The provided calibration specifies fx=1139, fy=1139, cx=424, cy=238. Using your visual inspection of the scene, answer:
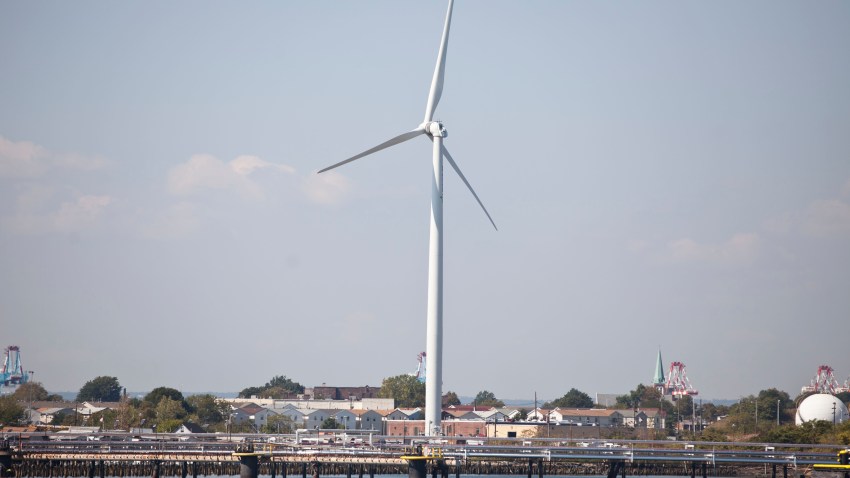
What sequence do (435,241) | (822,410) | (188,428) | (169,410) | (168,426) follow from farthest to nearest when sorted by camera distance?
(169,410), (822,410), (188,428), (168,426), (435,241)

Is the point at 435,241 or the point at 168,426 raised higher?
the point at 435,241

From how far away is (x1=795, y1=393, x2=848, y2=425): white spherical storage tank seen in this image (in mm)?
172875

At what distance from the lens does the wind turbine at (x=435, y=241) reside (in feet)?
289

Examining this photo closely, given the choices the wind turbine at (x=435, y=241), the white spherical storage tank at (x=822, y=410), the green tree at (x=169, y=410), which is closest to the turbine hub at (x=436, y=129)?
the wind turbine at (x=435, y=241)

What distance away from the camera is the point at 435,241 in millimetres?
90625

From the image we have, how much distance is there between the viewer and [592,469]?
5842 inches

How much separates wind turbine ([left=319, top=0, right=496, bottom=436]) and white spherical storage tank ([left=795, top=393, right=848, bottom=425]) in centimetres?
9719

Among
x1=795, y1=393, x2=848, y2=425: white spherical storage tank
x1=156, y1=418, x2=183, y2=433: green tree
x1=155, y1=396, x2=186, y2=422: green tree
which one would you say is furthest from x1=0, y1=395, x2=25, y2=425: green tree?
x1=795, y1=393, x2=848, y2=425: white spherical storage tank

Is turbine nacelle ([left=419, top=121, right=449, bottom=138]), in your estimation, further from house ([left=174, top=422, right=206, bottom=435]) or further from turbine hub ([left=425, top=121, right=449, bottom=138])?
house ([left=174, top=422, right=206, bottom=435])

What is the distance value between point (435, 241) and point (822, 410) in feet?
348

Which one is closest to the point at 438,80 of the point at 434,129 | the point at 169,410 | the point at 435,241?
the point at 434,129

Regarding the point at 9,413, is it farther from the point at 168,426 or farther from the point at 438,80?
the point at 438,80

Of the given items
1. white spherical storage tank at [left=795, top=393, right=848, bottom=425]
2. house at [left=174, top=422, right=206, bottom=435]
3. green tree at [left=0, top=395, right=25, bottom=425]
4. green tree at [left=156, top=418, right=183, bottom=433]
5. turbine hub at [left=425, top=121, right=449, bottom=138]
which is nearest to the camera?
turbine hub at [left=425, top=121, right=449, bottom=138]

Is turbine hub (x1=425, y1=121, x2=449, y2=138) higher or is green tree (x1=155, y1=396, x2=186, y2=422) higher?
turbine hub (x1=425, y1=121, x2=449, y2=138)
